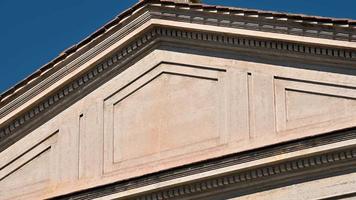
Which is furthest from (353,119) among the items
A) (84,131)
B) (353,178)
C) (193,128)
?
(84,131)

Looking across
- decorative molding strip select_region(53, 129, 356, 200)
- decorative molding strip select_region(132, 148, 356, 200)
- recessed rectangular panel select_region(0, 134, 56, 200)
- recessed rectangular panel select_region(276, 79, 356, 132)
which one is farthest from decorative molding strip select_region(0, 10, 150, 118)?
recessed rectangular panel select_region(276, 79, 356, 132)

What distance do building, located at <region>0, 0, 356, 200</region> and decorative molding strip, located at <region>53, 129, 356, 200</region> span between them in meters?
0.02

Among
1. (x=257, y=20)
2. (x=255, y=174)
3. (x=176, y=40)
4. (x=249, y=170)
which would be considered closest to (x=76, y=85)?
(x=176, y=40)

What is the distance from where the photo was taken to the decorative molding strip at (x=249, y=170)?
30.1m

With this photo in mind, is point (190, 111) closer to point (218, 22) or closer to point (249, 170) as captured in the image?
point (218, 22)

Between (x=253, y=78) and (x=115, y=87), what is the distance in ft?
8.60

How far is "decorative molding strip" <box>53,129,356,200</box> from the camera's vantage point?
98.7ft

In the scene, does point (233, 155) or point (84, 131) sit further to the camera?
point (84, 131)

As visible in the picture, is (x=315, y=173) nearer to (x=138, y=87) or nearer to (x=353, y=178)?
(x=353, y=178)

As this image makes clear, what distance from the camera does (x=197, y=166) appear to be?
3111 centimetres

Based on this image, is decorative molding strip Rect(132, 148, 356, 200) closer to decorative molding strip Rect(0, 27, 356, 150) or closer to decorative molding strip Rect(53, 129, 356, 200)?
decorative molding strip Rect(53, 129, 356, 200)

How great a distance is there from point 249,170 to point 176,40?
9.66ft

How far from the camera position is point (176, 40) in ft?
106

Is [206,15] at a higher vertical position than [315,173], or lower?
higher
